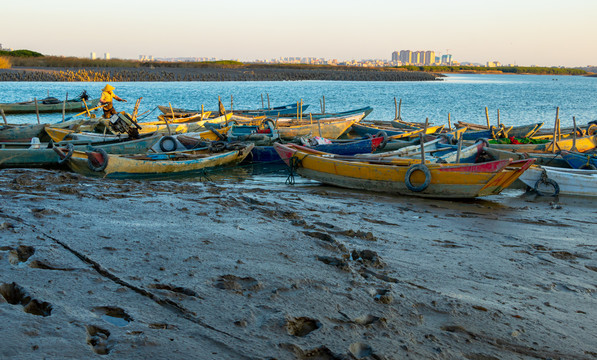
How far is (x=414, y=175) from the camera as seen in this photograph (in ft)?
31.7

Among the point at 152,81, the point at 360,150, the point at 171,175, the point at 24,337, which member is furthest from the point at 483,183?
the point at 152,81

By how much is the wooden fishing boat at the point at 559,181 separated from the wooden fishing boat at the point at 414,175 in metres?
1.10

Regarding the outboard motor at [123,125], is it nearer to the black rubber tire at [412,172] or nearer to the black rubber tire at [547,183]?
the black rubber tire at [412,172]

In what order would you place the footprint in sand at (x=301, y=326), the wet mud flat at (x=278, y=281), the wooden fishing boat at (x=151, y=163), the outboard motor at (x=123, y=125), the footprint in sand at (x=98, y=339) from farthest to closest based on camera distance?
the outboard motor at (x=123, y=125)
the wooden fishing boat at (x=151, y=163)
the footprint in sand at (x=301, y=326)
the wet mud flat at (x=278, y=281)
the footprint in sand at (x=98, y=339)

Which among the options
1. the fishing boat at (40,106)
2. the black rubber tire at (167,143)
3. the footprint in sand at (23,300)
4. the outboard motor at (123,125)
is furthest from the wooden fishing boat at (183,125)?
the footprint in sand at (23,300)

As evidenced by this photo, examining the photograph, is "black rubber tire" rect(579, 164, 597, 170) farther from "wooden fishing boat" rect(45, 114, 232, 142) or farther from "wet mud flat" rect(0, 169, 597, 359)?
"wooden fishing boat" rect(45, 114, 232, 142)

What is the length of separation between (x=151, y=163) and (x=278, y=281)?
7.15 meters

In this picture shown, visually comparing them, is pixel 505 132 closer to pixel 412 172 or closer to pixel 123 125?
pixel 412 172

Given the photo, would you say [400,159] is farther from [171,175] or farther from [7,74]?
[7,74]

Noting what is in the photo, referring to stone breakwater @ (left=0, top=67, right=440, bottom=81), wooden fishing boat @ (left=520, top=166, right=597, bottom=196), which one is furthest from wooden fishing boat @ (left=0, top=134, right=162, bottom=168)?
stone breakwater @ (left=0, top=67, right=440, bottom=81)

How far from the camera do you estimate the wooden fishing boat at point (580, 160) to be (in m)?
11.5

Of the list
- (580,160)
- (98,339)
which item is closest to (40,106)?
(580,160)

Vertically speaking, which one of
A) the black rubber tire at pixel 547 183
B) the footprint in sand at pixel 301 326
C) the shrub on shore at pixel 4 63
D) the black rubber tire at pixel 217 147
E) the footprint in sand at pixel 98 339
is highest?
the shrub on shore at pixel 4 63

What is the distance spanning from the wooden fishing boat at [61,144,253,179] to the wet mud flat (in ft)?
8.13
